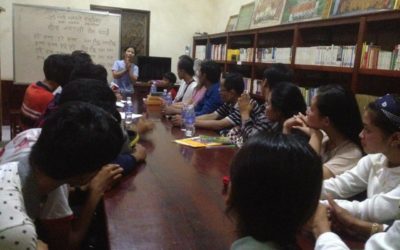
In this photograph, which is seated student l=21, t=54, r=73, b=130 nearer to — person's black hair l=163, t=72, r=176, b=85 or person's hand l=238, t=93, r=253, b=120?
person's hand l=238, t=93, r=253, b=120

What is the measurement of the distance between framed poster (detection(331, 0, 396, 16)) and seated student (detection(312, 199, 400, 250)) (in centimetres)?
183

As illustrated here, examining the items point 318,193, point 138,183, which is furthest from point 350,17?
point 318,193

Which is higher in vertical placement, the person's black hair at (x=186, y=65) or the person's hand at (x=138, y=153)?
the person's black hair at (x=186, y=65)

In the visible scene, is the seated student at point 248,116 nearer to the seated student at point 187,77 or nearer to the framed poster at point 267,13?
the seated student at point 187,77

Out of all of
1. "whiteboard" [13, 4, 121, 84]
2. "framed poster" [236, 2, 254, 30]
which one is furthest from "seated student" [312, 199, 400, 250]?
"whiteboard" [13, 4, 121, 84]

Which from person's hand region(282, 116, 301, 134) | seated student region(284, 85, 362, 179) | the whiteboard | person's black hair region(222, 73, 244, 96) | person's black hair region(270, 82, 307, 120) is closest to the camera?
seated student region(284, 85, 362, 179)

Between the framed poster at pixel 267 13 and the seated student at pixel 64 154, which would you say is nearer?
the seated student at pixel 64 154

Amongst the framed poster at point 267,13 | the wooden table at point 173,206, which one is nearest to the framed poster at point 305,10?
the framed poster at point 267,13

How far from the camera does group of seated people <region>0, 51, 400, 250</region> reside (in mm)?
760

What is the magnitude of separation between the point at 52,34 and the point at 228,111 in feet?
10.4

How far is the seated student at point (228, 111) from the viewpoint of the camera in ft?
9.12

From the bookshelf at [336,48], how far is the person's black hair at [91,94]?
1.86 metres

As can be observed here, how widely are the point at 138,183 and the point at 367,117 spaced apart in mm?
969

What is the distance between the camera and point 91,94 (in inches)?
65.8
